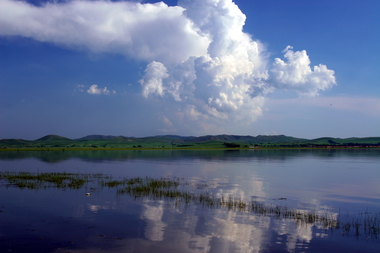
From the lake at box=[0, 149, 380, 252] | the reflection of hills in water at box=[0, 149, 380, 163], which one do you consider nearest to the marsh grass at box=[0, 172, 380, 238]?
the lake at box=[0, 149, 380, 252]

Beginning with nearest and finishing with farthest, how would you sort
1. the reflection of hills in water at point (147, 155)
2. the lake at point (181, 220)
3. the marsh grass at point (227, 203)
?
the lake at point (181, 220) < the marsh grass at point (227, 203) < the reflection of hills in water at point (147, 155)

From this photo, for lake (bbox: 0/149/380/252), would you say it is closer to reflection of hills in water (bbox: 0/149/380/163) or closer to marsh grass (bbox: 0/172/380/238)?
marsh grass (bbox: 0/172/380/238)

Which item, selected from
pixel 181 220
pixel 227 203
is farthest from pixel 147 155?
pixel 181 220

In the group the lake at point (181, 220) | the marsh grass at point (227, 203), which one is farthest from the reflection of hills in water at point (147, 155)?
the lake at point (181, 220)

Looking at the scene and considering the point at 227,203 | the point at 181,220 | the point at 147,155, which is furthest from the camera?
the point at 147,155

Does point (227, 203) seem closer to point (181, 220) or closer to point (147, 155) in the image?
point (181, 220)

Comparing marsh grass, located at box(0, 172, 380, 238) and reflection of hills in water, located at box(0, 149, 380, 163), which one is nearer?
marsh grass, located at box(0, 172, 380, 238)

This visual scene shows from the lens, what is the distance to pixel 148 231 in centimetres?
1461

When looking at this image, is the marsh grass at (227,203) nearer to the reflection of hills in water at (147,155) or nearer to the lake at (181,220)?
the lake at (181,220)

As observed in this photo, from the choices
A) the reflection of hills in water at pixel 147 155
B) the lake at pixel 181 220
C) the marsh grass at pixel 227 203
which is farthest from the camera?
the reflection of hills in water at pixel 147 155

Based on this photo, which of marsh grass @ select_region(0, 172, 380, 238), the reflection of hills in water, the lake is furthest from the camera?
the reflection of hills in water

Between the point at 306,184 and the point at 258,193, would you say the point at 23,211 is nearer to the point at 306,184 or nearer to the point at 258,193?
Result: the point at 258,193

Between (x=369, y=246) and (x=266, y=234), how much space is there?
4233 mm

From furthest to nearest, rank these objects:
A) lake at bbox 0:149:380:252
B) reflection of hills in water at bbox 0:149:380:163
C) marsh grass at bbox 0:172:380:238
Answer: reflection of hills in water at bbox 0:149:380:163 < marsh grass at bbox 0:172:380:238 < lake at bbox 0:149:380:252
